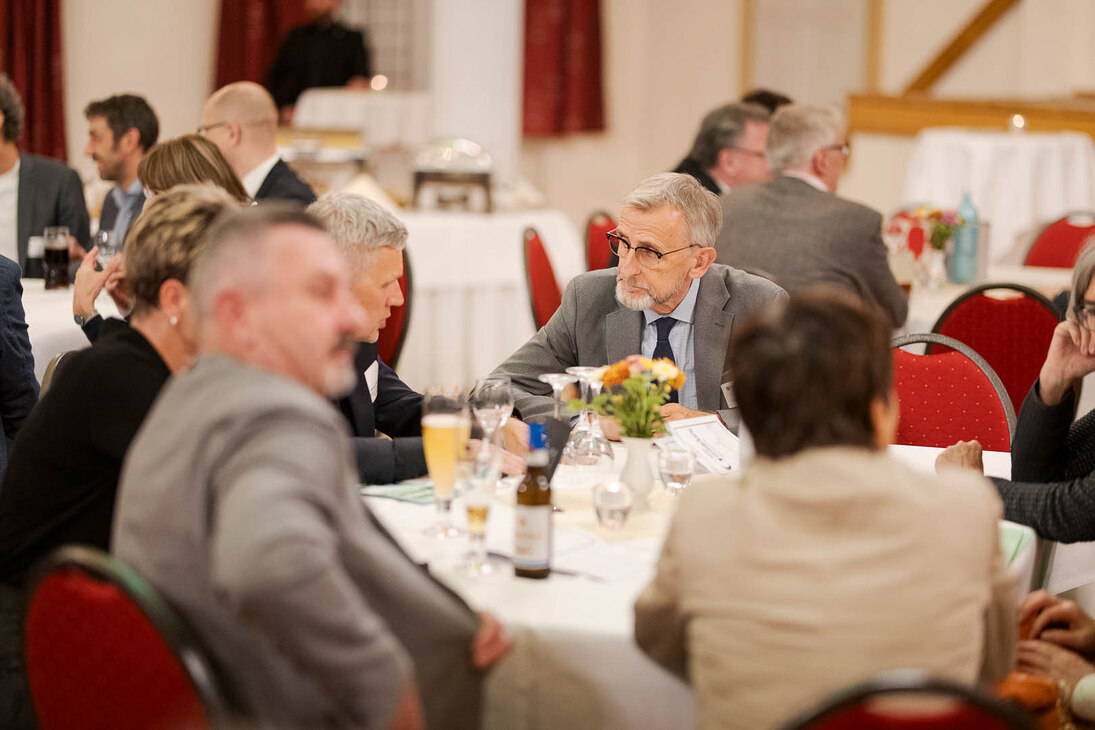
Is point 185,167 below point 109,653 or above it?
above

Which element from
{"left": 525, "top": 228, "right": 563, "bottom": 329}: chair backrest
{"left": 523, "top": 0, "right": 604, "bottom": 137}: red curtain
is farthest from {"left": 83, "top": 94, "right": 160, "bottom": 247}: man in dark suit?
{"left": 523, "top": 0, "right": 604, "bottom": 137}: red curtain

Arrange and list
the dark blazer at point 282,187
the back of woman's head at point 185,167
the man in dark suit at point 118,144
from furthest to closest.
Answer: the man in dark suit at point 118,144, the dark blazer at point 282,187, the back of woman's head at point 185,167

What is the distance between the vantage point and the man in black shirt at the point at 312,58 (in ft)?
29.3

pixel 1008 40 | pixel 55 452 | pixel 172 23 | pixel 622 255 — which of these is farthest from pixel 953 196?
pixel 55 452

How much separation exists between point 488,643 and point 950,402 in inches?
64.4

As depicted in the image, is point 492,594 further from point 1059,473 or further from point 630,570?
point 1059,473

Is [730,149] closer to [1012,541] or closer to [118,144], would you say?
[118,144]

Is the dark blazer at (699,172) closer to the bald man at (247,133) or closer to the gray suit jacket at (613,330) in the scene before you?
the bald man at (247,133)

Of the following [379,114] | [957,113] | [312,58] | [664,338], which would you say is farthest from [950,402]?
[312,58]

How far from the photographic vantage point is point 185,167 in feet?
10.8

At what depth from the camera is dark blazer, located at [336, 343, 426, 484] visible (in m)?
2.23

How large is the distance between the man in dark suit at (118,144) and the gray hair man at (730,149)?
217cm

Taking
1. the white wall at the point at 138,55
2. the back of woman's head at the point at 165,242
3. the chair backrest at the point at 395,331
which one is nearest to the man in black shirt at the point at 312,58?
the white wall at the point at 138,55

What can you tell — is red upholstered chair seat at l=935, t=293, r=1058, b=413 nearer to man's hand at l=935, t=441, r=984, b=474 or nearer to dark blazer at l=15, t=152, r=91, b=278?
man's hand at l=935, t=441, r=984, b=474
